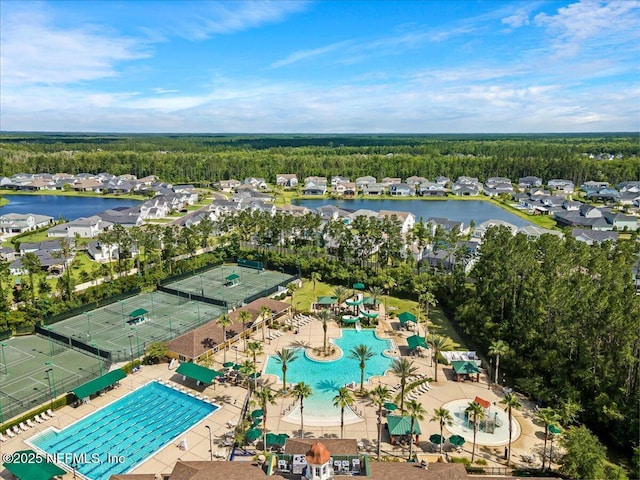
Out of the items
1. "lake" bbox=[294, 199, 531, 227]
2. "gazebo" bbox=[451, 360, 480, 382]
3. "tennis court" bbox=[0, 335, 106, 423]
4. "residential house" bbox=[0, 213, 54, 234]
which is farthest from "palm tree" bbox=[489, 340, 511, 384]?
"residential house" bbox=[0, 213, 54, 234]

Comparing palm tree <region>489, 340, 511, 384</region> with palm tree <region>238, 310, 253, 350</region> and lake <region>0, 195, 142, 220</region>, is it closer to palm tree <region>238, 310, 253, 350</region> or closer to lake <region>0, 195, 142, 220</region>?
palm tree <region>238, 310, 253, 350</region>

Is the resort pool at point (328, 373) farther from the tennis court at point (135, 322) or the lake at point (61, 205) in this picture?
the lake at point (61, 205)

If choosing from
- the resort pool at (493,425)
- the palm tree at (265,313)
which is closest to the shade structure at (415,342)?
the resort pool at (493,425)

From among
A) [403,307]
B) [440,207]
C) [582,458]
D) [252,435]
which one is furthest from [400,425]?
[440,207]

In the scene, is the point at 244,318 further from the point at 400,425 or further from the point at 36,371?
the point at 400,425

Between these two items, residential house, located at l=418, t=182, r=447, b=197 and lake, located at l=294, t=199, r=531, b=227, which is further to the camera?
residential house, located at l=418, t=182, r=447, b=197
